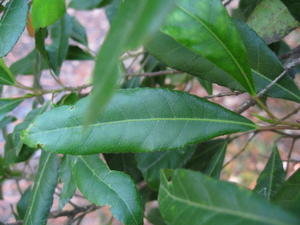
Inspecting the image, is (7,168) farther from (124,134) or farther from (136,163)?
(124,134)

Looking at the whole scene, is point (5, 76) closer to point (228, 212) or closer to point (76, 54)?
point (76, 54)

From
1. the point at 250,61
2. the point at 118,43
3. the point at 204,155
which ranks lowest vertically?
the point at 204,155

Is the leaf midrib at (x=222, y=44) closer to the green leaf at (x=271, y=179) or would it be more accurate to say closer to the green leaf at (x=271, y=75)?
the green leaf at (x=271, y=75)

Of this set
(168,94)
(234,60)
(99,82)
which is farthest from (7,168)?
(99,82)

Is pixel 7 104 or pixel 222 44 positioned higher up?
pixel 222 44

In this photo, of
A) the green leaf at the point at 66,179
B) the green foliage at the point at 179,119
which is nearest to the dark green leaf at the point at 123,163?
the green foliage at the point at 179,119

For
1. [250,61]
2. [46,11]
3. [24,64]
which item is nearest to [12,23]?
[46,11]

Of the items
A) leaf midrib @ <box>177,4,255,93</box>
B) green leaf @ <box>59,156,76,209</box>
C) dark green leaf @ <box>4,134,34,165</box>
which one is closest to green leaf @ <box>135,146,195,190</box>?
green leaf @ <box>59,156,76,209</box>
